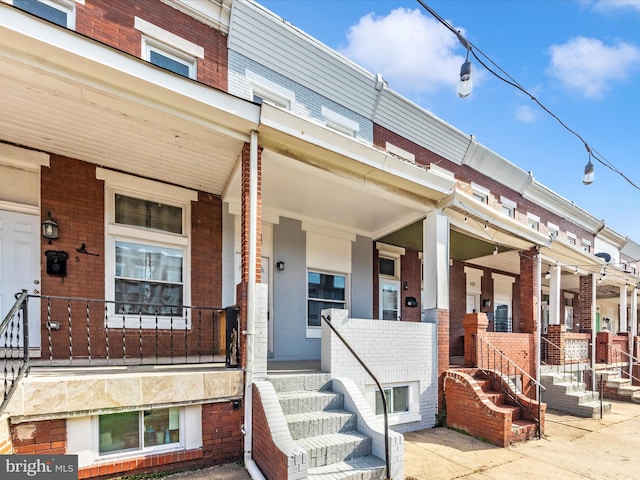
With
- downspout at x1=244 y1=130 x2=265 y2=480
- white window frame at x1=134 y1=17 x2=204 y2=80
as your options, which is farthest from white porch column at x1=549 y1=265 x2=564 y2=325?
white window frame at x1=134 y1=17 x2=204 y2=80

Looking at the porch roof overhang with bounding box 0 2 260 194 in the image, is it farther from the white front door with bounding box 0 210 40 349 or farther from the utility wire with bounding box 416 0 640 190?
the utility wire with bounding box 416 0 640 190

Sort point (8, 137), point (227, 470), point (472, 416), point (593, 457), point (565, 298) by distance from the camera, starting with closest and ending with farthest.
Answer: point (227, 470)
point (8, 137)
point (593, 457)
point (472, 416)
point (565, 298)

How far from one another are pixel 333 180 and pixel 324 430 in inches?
139

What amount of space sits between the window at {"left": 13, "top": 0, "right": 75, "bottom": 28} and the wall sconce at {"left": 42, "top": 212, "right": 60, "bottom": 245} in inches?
112

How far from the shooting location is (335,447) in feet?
13.4

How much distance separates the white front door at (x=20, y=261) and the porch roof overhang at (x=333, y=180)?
2912 millimetres

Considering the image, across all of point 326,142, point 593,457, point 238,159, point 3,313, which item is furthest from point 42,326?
point 593,457

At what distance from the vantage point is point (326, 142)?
5281 millimetres

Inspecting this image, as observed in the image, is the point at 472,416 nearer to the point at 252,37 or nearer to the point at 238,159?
the point at 238,159

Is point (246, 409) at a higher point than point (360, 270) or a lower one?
lower

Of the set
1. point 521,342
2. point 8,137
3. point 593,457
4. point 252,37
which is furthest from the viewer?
point 521,342

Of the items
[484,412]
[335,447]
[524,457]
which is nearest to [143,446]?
[335,447]

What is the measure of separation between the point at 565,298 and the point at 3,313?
63.4 feet

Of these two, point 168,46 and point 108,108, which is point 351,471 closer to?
point 108,108
